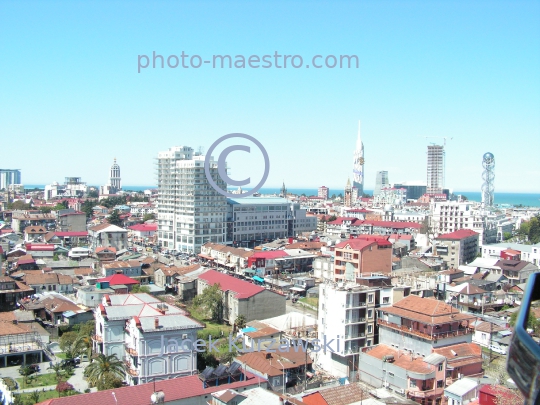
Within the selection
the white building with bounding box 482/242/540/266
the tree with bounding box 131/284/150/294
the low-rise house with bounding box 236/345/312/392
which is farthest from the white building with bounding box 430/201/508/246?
the low-rise house with bounding box 236/345/312/392

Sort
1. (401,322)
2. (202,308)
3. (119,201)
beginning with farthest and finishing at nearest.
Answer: (119,201)
(202,308)
(401,322)

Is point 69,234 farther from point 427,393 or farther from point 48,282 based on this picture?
point 427,393

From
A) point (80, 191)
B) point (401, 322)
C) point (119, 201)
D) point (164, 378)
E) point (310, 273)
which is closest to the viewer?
point (164, 378)

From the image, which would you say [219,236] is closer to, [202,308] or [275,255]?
[275,255]

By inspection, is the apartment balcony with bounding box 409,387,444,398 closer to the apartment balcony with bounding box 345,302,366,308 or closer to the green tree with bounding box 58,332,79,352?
the apartment balcony with bounding box 345,302,366,308

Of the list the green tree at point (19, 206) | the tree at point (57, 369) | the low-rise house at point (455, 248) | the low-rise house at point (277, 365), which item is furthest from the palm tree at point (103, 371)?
the green tree at point (19, 206)

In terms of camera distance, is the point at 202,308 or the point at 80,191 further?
the point at 80,191

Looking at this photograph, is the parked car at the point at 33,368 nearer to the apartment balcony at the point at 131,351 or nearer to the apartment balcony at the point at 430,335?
the apartment balcony at the point at 131,351

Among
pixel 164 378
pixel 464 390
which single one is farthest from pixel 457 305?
pixel 164 378
